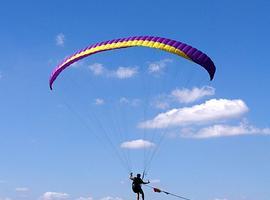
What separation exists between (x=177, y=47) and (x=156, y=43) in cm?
111

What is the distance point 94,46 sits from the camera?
34.9 metres

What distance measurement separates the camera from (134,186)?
33531mm

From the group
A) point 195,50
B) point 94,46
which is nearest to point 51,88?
point 94,46

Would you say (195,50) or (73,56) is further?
(73,56)

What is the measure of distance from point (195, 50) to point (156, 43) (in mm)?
2056

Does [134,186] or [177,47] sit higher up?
[177,47]

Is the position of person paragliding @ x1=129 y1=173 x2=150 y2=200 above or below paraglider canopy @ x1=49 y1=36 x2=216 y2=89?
below

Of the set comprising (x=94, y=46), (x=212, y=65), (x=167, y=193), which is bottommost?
(x=167, y=193)

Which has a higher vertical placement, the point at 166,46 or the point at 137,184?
the point at 166,46

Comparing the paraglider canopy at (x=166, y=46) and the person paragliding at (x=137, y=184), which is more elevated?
the paraglider canopy at (x=166, y=46)

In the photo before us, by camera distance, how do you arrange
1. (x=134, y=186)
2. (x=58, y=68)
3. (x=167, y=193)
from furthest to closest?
1. (x=58, y=68)
2. (x=134, y=186)
3. (x=167, y=193)

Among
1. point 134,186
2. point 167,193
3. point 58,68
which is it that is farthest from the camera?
point 58,68

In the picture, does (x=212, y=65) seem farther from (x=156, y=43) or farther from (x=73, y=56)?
(x=73, y=56)

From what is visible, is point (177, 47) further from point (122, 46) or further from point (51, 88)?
point (51, 88)
